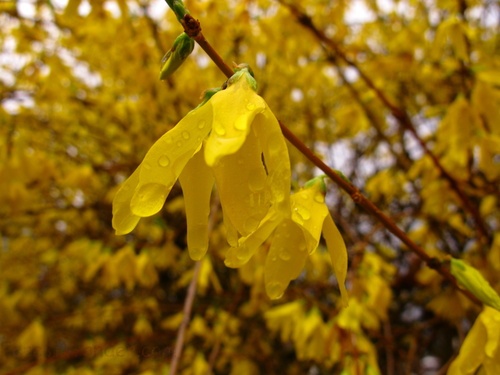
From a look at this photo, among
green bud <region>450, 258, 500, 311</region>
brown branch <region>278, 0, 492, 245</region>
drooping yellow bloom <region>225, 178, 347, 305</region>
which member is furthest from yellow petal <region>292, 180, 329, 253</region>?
brown branch <region>278, 0, 492, 245</region>

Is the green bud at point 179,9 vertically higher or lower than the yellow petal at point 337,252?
higher

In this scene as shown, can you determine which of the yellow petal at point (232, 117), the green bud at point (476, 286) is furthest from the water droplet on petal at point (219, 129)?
the green bud at point (476, 286)

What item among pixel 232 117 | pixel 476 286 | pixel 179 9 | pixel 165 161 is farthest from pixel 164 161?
pixel 476 286

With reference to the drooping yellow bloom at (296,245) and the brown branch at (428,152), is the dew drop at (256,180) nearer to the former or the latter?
the drooping yellow bloom at (296,245)

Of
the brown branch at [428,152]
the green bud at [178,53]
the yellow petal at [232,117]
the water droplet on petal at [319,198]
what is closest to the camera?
the yellow petal at [232,117]

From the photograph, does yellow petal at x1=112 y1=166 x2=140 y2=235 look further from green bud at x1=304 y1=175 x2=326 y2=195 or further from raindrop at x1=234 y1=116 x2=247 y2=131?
green bud at x1=304 y1=175 x2=326 y2=195

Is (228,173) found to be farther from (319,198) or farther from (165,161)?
(319,198)

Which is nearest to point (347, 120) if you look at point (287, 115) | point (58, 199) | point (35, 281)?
point (287, 115)

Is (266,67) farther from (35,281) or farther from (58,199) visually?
(35,281)
